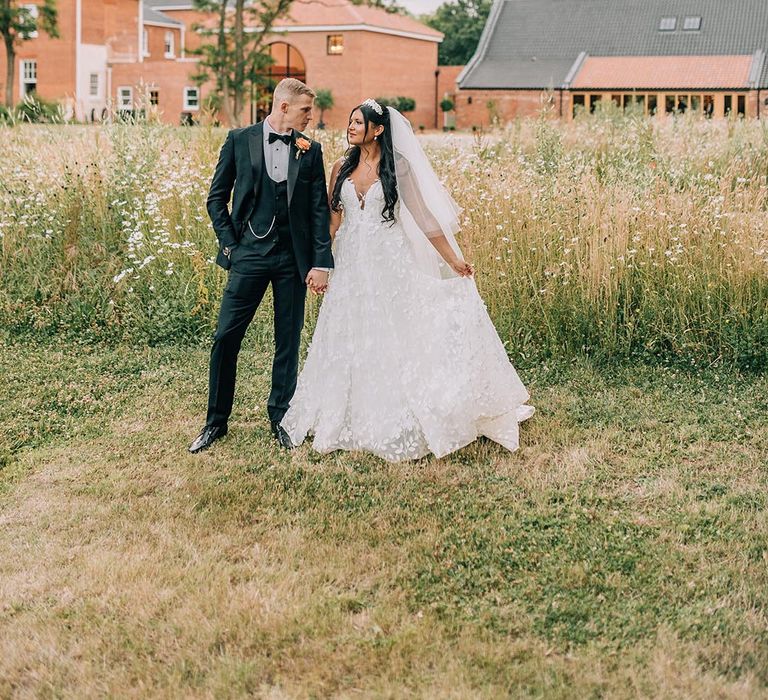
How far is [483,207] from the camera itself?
8.32 meters

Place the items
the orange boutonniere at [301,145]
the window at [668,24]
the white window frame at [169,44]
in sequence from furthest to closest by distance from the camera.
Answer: the white window frame at [169,44]
the window at [668,24]
the orange boutonniere at [301,145]

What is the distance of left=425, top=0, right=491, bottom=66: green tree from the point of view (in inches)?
2554

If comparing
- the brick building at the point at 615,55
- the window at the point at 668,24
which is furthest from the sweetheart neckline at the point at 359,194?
the window at the point at 668,24

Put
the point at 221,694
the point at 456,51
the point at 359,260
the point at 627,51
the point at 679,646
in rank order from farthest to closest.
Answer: the point at 456,51 < the point at 627,51 < the point at 359,260 < the point at 679,646 < the point at 221,694

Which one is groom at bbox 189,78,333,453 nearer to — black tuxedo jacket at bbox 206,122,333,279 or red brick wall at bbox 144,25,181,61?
black tuxedo jacket at bbox 206,122,333,279

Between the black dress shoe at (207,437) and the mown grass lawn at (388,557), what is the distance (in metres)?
0.12

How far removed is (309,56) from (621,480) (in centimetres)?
4585

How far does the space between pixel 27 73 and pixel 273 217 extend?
4950 centimetres

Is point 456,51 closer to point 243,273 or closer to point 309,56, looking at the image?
point 309,56

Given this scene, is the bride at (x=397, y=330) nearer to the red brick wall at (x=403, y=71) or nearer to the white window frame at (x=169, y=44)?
the red brick wall at (x=403, y=71)

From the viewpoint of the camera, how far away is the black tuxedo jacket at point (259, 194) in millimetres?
5453

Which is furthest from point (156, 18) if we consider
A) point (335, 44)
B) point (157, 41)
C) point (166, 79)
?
point (335, 44)

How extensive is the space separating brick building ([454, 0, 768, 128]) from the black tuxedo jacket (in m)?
37.8

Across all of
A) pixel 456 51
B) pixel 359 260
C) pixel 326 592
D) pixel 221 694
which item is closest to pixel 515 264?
pixel 359 260
